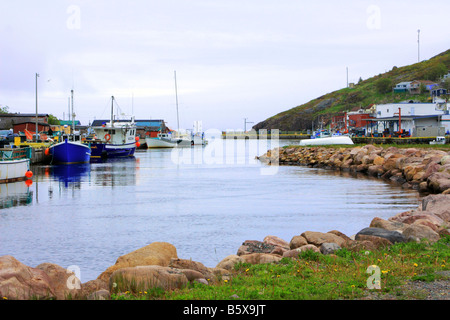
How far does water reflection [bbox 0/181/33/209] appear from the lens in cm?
2794

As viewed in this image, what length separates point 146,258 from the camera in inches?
461

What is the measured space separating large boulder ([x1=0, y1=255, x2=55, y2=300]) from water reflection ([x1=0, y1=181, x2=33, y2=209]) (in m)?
18.4

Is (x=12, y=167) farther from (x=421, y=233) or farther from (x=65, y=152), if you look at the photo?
(x=421, y=233)

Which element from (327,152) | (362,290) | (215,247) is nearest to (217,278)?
(362,290)

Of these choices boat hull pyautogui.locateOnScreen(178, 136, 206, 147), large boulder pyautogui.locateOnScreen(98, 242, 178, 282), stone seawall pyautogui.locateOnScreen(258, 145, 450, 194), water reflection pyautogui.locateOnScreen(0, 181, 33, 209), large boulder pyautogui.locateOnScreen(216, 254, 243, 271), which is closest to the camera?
large boulder pyautogui.locateOnScreen(216, 254, 243, 271)

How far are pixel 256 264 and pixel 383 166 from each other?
34.5 metres

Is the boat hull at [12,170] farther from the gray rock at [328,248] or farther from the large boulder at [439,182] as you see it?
the gray rock at [328,248]

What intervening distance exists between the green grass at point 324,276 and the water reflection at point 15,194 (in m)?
20.4

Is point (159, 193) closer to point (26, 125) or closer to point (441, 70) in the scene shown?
point (26, 125)

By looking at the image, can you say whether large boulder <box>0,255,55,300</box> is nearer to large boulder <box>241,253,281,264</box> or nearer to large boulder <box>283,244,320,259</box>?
large boulder <box>241,253,281,264</box>

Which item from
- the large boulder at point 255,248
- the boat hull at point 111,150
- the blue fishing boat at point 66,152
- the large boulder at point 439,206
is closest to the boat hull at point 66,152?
the blue fishing boat at point 66,152

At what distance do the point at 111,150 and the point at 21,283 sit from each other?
74.3 m

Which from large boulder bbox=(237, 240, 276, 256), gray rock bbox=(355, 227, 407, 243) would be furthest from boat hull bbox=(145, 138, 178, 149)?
gray rock bbox=(355, 227, 407, 243)

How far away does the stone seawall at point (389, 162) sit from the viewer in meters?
→ 31.3
